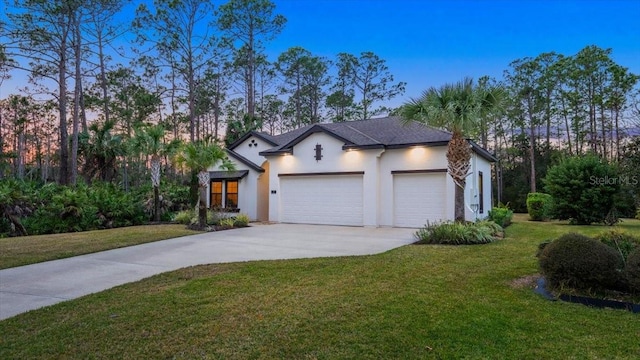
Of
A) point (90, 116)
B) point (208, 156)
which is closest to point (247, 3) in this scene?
point (208, 156)

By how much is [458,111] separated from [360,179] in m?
5.43

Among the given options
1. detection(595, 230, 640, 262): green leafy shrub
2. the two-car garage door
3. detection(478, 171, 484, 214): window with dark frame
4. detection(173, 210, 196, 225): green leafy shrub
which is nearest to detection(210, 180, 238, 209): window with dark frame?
detection(173, 210, 196, 225): green leafy shrub

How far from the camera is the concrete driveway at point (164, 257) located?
5734mm

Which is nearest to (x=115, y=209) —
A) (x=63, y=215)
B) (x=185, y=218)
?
(x=63, y=215)

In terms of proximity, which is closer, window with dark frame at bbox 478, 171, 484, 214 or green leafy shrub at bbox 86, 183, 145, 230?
green leafy shrub at bbox 86, 183, 145, 230

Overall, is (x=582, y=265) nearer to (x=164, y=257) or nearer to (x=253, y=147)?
(x=164, y=257)

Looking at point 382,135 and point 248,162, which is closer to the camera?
point 382,135

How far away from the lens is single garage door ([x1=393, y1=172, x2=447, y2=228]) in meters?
13.8

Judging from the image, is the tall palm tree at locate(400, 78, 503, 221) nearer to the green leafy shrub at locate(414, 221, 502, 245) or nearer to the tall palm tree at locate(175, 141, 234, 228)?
the green leafy shrub at locate(414, 221, 502, 245)

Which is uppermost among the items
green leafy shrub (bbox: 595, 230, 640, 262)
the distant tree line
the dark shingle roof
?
the distant tree line

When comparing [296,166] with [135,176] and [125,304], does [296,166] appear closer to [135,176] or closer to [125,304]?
[125,304]

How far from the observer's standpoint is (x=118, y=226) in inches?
595

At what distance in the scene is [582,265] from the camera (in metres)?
5.01

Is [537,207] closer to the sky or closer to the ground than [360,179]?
closer to the ground
